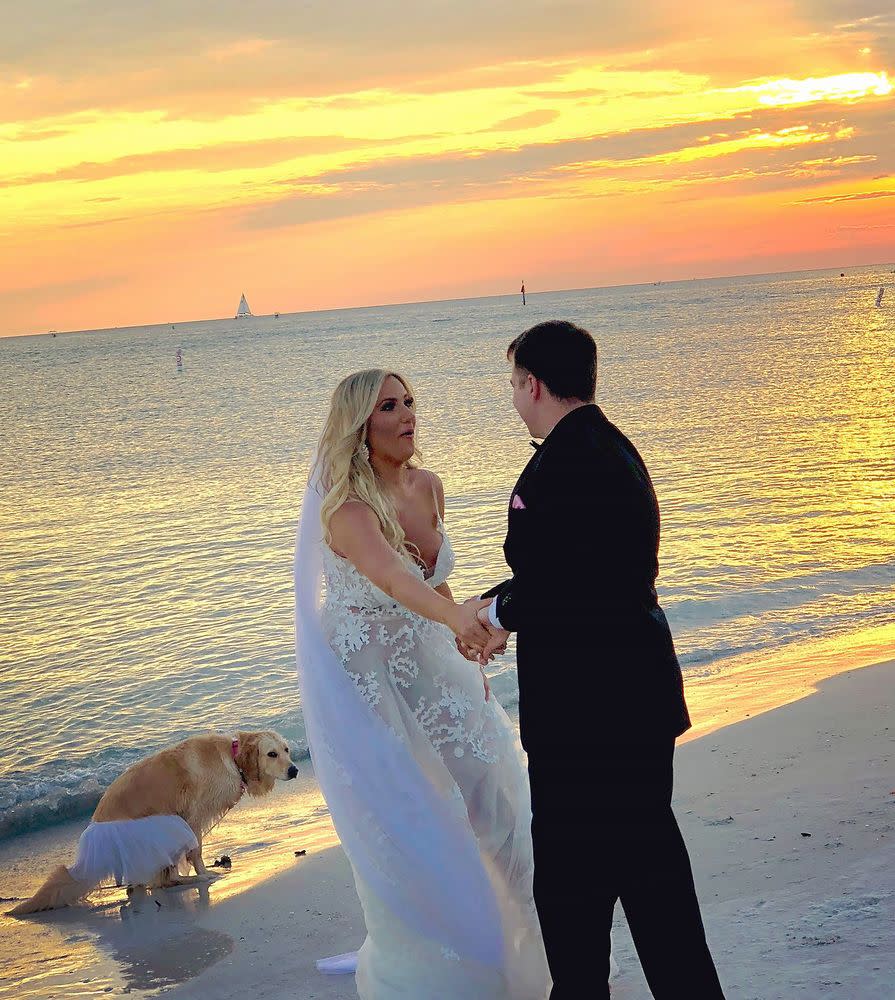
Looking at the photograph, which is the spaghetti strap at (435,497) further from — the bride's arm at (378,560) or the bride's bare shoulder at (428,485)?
the bride's arm at (378,560)

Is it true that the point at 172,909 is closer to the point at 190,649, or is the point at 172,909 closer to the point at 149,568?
the point at 190,649

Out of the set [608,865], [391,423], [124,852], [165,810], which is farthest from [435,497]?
[124,852]

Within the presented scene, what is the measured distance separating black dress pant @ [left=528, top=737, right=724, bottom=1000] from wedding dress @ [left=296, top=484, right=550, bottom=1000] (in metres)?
0.74

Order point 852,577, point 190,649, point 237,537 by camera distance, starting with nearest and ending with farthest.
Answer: point 190,649 → point 852,577 → point 237,537

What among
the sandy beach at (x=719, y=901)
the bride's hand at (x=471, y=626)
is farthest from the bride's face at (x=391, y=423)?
the sandy beach at (x=719, y=901)

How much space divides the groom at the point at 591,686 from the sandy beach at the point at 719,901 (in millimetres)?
756

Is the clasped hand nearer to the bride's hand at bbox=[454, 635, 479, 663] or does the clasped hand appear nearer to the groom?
the bride's hand at bbox=[454, 635, 479, 663]

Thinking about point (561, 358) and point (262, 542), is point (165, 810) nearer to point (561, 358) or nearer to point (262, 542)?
point (561, 358)

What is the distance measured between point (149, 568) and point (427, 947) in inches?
390

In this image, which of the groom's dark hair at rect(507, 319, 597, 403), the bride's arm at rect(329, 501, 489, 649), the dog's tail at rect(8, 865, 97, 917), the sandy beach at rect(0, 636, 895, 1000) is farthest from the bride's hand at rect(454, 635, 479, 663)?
the dog's tail at rect(8, 865, 97, 917)

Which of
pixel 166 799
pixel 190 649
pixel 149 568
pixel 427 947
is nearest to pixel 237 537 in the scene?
pixel 149 568

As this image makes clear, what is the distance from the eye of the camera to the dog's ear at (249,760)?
5633 millimetres

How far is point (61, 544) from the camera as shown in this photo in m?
15.1

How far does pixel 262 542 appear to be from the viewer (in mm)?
14219
